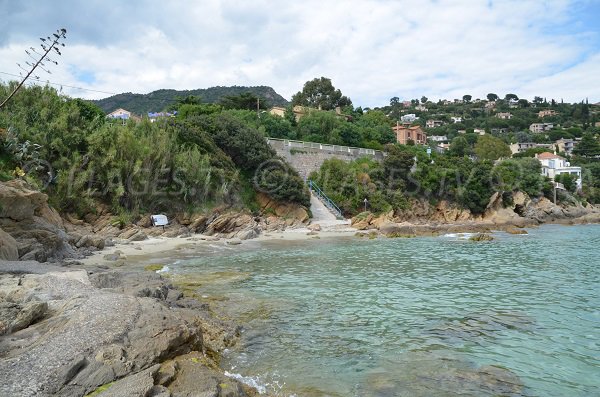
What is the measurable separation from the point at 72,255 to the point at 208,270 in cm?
547

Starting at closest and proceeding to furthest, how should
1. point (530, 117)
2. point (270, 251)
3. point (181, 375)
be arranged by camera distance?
point (181, 375), point (270, 251), point (530, 117)

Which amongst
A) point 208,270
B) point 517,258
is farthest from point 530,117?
point 208,270

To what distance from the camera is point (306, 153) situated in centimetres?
4144

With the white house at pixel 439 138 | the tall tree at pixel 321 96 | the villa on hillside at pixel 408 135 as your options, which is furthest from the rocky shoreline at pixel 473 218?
the white house at pixel 439 138

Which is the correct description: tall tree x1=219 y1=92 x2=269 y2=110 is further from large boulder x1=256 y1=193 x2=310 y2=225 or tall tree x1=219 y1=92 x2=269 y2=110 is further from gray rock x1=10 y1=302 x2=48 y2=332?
gray rock x1=10 y1=302 x2=48 y2=332

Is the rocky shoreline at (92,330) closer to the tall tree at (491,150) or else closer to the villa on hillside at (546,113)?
the tall tree at (491,150)

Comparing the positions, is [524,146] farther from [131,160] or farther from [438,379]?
[438,379]

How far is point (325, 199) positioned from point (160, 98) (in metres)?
94.8

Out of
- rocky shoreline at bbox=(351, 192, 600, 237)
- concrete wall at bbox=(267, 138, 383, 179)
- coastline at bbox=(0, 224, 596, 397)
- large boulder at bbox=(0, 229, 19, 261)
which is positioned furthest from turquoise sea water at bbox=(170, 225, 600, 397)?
concrete wall at bbox=(267, 138, 383, 179)

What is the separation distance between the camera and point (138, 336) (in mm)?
5316

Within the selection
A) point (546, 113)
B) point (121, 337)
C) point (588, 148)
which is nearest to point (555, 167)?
point (588, 148)

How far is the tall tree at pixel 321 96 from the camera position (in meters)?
73.4

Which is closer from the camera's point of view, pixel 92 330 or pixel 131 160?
pixel 92 330

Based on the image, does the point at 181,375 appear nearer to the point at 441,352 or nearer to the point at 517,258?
the point at 441,352
